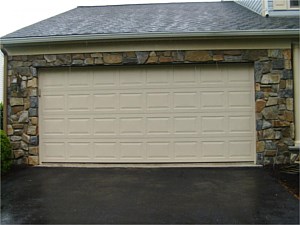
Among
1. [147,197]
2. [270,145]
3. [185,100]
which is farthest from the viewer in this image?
[185,100]

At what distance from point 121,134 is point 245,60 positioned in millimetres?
3259

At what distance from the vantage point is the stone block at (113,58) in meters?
7.20

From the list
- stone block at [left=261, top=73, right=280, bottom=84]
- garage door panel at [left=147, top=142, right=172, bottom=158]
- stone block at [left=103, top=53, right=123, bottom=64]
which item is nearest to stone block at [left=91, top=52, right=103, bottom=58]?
stone block at [left=103, top=53, right=123, bottom=64]

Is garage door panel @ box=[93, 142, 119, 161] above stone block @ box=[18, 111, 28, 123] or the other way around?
the other way around

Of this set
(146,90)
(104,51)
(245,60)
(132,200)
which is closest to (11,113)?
(104,51)

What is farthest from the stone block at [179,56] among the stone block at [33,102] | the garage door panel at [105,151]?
the stone block at [33,102]

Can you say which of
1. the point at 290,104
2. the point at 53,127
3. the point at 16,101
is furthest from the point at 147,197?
the point at 16,101

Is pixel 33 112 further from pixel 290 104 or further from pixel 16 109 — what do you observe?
pixel 290 104

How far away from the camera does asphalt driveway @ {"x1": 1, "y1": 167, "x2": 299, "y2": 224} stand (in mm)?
3973

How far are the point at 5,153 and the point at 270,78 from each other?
6057 millimetres

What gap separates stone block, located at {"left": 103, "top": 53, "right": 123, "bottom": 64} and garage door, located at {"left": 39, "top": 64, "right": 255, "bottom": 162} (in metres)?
0.19

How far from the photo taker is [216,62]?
23.3 ft

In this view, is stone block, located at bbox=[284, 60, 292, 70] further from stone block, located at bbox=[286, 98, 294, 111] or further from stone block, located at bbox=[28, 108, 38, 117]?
stone block, located at bbox=[28, 108, 38, 117]

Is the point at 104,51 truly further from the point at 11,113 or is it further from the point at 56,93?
the point at 11,113
